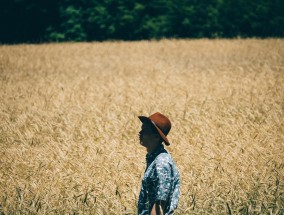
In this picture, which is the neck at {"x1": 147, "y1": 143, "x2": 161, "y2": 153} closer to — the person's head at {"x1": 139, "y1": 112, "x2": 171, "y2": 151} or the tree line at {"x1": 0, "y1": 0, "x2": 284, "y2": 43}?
the person's head at {"x1": 139, "y1": 112, "x2": 171, "y2": 151}

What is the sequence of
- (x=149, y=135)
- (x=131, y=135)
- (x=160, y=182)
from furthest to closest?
(x=131, y=135)
(x=149, y=135)
(x=160, y=182)

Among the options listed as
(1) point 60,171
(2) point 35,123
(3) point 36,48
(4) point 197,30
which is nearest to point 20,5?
(3) point 36,48

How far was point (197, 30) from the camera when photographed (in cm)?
2806

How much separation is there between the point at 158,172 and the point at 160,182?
8cm

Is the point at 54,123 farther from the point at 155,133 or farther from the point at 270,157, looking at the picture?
the point at 155,133

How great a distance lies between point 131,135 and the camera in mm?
7426

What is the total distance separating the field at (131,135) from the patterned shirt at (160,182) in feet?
3.37

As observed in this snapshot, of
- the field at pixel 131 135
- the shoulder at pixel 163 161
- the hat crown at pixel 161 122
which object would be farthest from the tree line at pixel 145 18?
the shoulder at pixel 163 161

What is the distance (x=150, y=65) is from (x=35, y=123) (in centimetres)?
906

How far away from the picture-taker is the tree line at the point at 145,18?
1089 inches

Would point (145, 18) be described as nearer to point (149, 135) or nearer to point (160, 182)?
point (149, 135)

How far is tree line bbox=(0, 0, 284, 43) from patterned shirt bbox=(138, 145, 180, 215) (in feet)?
81.3

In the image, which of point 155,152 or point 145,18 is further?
point 145,18

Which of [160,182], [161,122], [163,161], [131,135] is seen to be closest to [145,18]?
[131,135]
